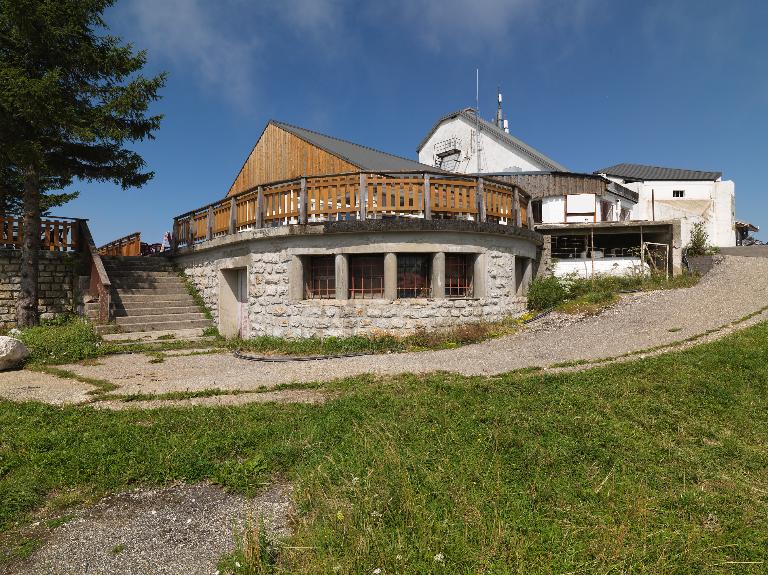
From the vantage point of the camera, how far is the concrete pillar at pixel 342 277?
1057 cm

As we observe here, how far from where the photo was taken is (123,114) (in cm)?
1217

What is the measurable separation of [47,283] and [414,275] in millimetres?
11190

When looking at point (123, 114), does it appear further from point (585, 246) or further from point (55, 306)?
point (585, 246)

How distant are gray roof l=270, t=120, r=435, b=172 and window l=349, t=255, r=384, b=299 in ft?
17.2

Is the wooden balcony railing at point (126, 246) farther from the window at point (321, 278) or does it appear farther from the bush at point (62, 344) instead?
the window at point (321, 278)

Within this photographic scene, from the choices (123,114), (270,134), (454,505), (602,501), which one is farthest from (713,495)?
(270,134)

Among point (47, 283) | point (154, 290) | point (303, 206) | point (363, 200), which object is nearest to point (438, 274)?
point (363, 200)

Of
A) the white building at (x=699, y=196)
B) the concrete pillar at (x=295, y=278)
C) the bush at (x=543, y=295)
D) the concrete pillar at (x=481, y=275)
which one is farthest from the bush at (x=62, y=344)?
the white building at (x=699, y=196)

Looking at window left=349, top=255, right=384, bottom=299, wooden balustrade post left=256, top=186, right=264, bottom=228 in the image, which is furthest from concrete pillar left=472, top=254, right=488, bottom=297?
wooden balustrade post left=256, top=186, right=264, bottom=228

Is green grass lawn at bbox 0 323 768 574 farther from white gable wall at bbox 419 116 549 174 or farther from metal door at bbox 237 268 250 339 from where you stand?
white gable wall at bbox 419 116 549 174

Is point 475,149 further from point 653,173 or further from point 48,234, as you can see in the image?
point 48,234

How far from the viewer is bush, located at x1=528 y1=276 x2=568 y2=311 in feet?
42.7

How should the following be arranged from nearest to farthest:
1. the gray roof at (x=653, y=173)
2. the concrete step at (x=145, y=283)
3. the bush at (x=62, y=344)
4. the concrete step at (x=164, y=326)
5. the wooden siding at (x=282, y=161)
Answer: the bush at (x=62, y=344)
the concrete step at (x=164, y=326)
the concrete step at (x=145, y=283)
the wooden siding at (x=282, y=161)
the gray roof at (x=653, y=173)

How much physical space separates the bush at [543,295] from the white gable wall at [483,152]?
14720mm
